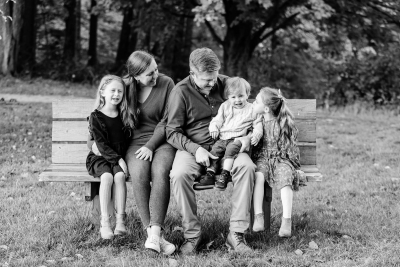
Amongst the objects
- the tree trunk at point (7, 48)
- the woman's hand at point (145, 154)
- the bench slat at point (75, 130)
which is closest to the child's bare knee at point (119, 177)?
the woman's hand at point (145, 154)

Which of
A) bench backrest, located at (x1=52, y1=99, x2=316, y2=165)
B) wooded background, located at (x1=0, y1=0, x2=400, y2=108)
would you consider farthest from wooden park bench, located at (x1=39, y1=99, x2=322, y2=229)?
wooded background, located at (x1=0, y1=0, x2=400, y2=108)

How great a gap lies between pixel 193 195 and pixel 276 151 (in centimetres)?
76

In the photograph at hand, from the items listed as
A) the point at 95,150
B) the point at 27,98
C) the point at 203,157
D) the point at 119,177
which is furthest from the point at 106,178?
the point at 27,98

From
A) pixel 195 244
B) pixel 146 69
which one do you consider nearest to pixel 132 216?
pixel 195 244

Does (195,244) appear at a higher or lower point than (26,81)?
lower

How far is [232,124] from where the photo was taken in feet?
14.7

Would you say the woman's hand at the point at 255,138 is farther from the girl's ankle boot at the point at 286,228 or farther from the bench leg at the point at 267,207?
the girl's ankle boot at the point at 286,228

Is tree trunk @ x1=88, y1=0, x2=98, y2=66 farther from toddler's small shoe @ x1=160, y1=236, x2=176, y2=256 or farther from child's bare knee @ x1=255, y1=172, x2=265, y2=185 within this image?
toddler's small shoe @ x1=160, y1=236, x2=176, y2=256

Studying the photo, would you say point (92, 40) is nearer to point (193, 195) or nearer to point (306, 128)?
point (306, 128)

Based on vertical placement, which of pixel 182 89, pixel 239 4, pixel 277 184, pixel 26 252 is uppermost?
pixel 239 4

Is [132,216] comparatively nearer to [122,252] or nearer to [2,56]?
[122,252]

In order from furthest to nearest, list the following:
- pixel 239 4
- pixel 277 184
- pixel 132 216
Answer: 1. pixel 239 4
2. pixel 132 216
3. pixel 277 184

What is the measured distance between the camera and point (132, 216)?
498 cm

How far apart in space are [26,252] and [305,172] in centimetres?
220
